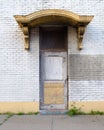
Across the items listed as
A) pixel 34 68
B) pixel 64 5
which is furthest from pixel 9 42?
pixel 64 5

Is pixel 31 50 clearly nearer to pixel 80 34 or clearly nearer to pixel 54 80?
pixel 54 80

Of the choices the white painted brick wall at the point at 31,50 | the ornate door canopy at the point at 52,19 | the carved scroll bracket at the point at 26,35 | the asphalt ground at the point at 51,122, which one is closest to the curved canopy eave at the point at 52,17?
the ornate door canopy at the point at 52,19

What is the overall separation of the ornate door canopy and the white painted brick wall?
33 centimetres

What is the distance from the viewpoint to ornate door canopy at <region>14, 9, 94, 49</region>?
10.1 meters

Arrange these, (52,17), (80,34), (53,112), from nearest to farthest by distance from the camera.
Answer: (52,17)
(80,34)
(53,112)

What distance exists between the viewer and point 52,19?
420 inches

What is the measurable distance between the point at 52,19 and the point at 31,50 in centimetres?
130

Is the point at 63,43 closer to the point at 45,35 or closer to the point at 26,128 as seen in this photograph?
the point at 45,35

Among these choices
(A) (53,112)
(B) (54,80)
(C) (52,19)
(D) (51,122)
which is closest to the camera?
(D) (51,122)

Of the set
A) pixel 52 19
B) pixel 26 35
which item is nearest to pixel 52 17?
pixel 52 19

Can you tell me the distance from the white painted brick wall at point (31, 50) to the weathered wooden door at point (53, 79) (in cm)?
27

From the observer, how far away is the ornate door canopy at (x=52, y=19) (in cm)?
1013

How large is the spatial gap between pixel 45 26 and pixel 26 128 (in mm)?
3811

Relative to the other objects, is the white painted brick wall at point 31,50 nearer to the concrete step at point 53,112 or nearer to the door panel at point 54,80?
the door panel at point 54,80
